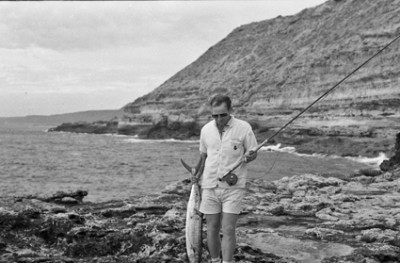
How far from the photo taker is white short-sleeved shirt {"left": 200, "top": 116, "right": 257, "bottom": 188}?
5461 mm

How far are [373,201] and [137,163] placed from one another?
28.0 metres

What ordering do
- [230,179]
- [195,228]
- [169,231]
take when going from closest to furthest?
[230,179] → [195,228] → [169,231]

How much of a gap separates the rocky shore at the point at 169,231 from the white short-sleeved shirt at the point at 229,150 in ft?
4.85

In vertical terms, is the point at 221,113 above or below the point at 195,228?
above

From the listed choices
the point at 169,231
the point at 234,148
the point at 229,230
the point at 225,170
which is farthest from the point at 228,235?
the point at 169,231

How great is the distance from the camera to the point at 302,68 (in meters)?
69.9

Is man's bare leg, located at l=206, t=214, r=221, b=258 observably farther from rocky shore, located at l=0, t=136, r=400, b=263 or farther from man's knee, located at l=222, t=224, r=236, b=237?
rocky shore, located at l=0, t=136, r=400, b=263

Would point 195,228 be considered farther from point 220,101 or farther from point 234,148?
point 220,101

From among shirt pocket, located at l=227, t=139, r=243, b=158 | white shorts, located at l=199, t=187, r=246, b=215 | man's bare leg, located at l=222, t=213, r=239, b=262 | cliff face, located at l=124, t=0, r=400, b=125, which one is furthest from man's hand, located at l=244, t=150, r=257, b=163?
cliff face, located at l=124, t=0, r=400, b=125

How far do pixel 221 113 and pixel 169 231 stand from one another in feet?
9.00

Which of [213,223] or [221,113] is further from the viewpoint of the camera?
[213,223]

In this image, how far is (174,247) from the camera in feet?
21.5

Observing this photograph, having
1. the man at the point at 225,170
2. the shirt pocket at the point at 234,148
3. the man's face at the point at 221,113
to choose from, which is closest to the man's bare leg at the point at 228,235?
the man at the point at 225,170

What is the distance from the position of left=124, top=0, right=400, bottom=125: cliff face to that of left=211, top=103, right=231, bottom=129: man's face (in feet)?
151
